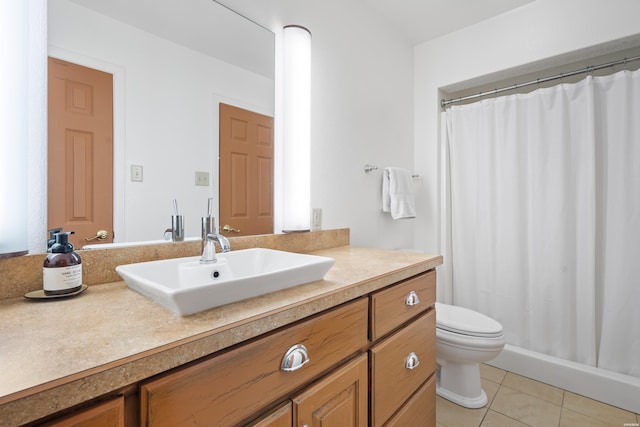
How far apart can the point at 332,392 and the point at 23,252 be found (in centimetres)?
85

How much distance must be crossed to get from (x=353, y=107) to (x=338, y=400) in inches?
60.0

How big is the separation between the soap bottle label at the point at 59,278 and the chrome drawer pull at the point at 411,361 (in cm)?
102

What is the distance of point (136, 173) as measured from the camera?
98cm

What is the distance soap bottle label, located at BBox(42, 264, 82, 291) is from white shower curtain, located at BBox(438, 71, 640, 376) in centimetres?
225

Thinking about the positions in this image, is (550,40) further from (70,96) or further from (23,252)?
(23,252)

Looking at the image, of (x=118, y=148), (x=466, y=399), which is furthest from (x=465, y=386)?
(x=118, y=148)

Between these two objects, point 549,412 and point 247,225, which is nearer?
point 247,225

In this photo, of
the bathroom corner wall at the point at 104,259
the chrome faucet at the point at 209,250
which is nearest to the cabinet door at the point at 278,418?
the chrome faucet at the point at 209,250

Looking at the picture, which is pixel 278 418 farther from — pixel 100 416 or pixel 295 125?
pixel 295 125

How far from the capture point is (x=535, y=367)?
188 centimetres

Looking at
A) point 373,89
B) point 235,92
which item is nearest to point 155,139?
point 235,92

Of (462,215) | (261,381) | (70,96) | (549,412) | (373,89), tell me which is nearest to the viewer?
(261,381)

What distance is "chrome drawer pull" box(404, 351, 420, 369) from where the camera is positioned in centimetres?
107

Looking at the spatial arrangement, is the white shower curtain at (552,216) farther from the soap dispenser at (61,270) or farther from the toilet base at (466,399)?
the soap dispenser at (61,270)
